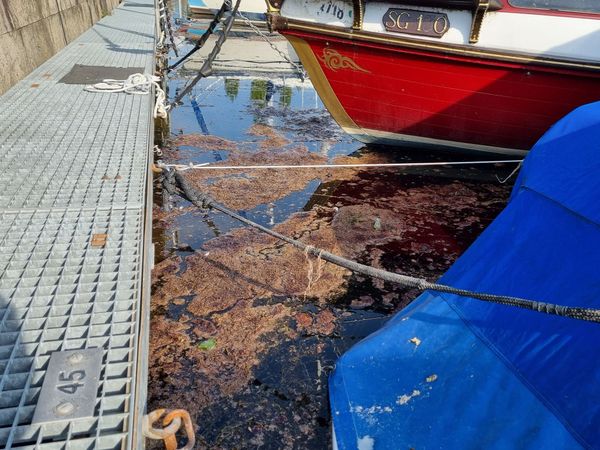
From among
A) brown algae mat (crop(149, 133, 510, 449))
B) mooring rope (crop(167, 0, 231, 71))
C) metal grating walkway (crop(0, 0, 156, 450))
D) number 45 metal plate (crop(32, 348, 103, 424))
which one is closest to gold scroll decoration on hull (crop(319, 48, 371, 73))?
brown algae mat (crop(149, 133, 510, 449))

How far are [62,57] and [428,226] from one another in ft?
21.1

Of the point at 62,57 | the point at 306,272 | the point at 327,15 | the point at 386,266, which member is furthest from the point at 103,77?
the point at 386,266

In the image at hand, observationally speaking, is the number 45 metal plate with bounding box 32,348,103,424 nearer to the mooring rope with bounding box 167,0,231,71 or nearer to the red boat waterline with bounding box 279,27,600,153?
the red boat waterline with bounding box 279,27,600,153

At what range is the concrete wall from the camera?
5742 millimetres

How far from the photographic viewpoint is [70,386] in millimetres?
1624

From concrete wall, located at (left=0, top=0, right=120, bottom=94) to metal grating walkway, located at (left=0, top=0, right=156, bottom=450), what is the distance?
1.22 metres

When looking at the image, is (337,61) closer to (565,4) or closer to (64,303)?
(565,4)

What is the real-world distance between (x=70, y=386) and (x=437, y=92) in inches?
233

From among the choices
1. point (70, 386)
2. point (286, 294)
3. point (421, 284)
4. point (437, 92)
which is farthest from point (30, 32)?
point (421, 284)

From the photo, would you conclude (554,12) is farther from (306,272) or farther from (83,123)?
(83,123)

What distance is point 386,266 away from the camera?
14.4 feet

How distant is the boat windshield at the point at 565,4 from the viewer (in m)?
5.66

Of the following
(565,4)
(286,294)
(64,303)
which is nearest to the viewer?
(64,303)

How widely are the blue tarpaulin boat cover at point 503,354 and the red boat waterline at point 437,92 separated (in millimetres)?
3218
